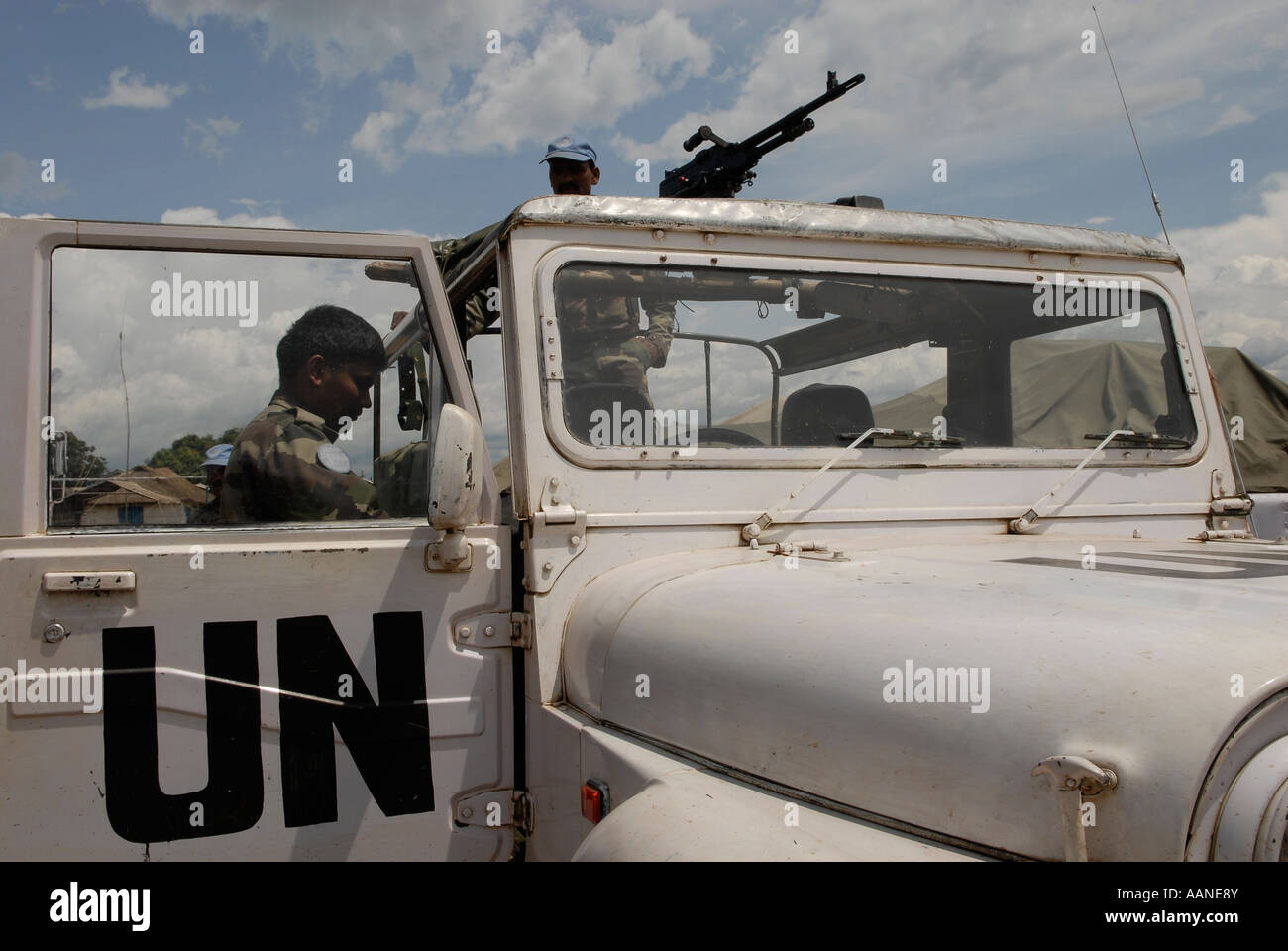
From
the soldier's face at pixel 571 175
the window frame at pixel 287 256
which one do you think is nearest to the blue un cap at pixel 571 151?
the soldier's face at pixel 571 175

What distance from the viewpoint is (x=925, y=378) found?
285cm

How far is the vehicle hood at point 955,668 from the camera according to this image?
4.22 ft

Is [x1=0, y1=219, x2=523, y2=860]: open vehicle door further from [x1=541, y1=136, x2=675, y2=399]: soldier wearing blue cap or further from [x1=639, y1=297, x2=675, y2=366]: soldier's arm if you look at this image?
[x1=639, y1=297, x2=675, y2=366]: soldier's arm

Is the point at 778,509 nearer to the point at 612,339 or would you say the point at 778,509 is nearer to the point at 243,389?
the point at 612,339

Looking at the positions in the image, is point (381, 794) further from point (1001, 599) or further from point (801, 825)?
point (1001, 599)

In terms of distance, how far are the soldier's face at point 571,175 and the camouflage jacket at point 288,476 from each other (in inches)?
80.5

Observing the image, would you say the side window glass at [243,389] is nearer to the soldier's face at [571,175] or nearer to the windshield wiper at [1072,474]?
the windshield wiper at [1072,474]

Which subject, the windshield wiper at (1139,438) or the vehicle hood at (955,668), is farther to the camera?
the windshield wiper at (1139,438)

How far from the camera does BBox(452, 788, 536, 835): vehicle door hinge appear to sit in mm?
2139

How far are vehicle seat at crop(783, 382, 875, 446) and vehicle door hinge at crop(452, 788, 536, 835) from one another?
1.08 metres

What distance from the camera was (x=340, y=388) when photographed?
90.7 inches

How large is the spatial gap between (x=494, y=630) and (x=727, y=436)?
79 cm
